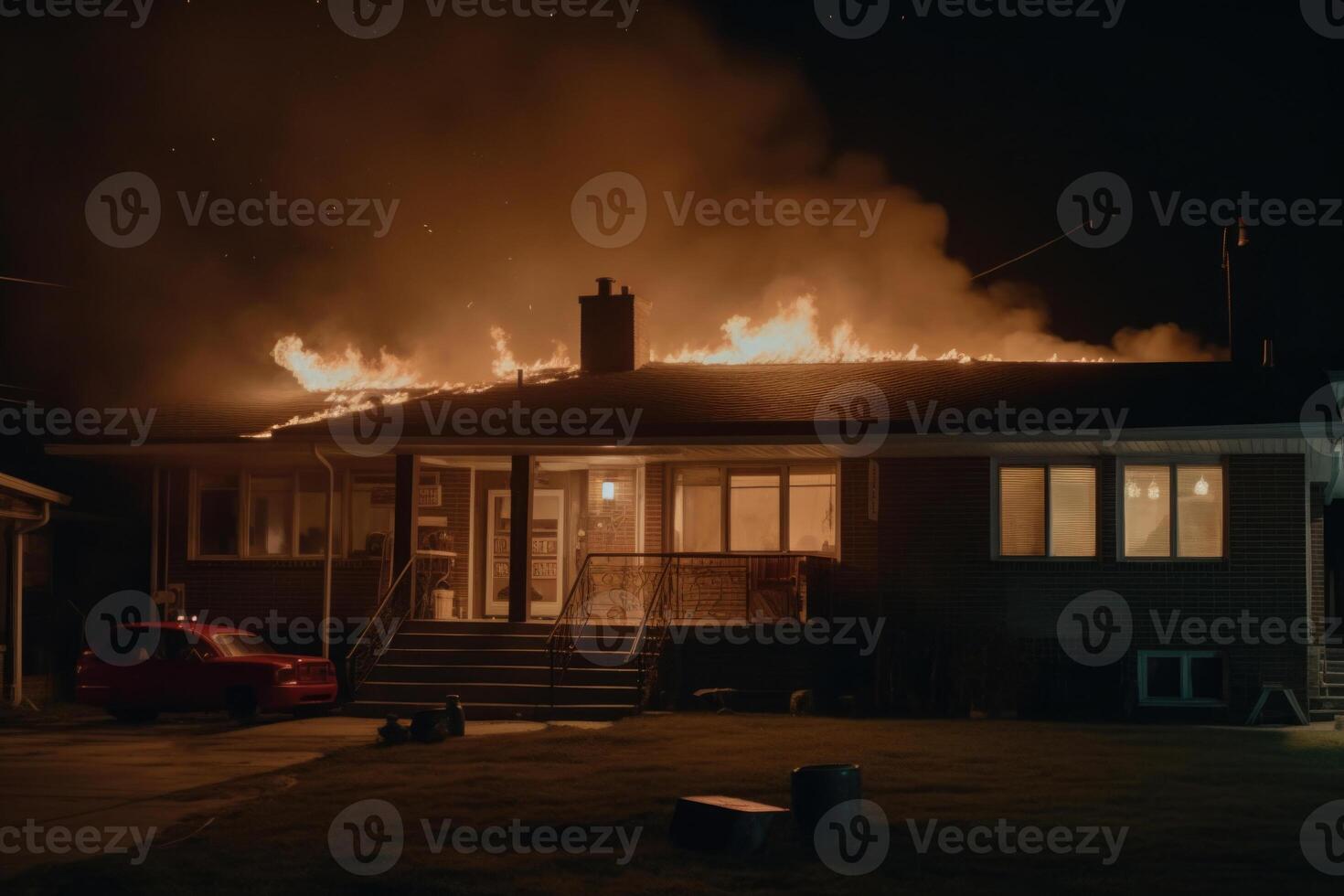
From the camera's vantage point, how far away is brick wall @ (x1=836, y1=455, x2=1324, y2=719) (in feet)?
62.2

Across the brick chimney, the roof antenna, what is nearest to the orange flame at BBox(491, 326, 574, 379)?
the brick chimney

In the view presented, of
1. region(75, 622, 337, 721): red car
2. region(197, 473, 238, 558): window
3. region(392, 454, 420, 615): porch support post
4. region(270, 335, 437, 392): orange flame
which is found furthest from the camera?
region(270, 335, 437, 392): orange flame

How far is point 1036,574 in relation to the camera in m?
19.5

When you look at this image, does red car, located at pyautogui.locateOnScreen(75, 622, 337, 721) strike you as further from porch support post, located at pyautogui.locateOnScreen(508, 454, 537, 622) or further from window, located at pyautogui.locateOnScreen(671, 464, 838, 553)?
window, located at pyautogui.locateOnScreen(671, 464, 838, 553)

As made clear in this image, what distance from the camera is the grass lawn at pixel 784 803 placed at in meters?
8.52

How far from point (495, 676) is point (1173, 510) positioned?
29.3 ft

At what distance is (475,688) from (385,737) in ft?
11.6

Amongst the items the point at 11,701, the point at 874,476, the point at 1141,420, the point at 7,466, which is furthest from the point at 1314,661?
the point at 7,466

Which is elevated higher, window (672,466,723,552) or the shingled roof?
the shingled roof

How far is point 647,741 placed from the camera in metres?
14.8

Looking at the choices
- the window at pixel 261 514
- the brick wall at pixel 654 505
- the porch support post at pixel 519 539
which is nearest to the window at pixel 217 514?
the window at pixel 261 514

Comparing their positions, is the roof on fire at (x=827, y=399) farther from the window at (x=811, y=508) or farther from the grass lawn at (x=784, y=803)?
the grass lawn at (x=784, y=803)

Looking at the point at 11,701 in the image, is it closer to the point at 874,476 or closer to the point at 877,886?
the point at 874,476

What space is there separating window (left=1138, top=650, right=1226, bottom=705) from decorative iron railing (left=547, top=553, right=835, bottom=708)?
414 cm
